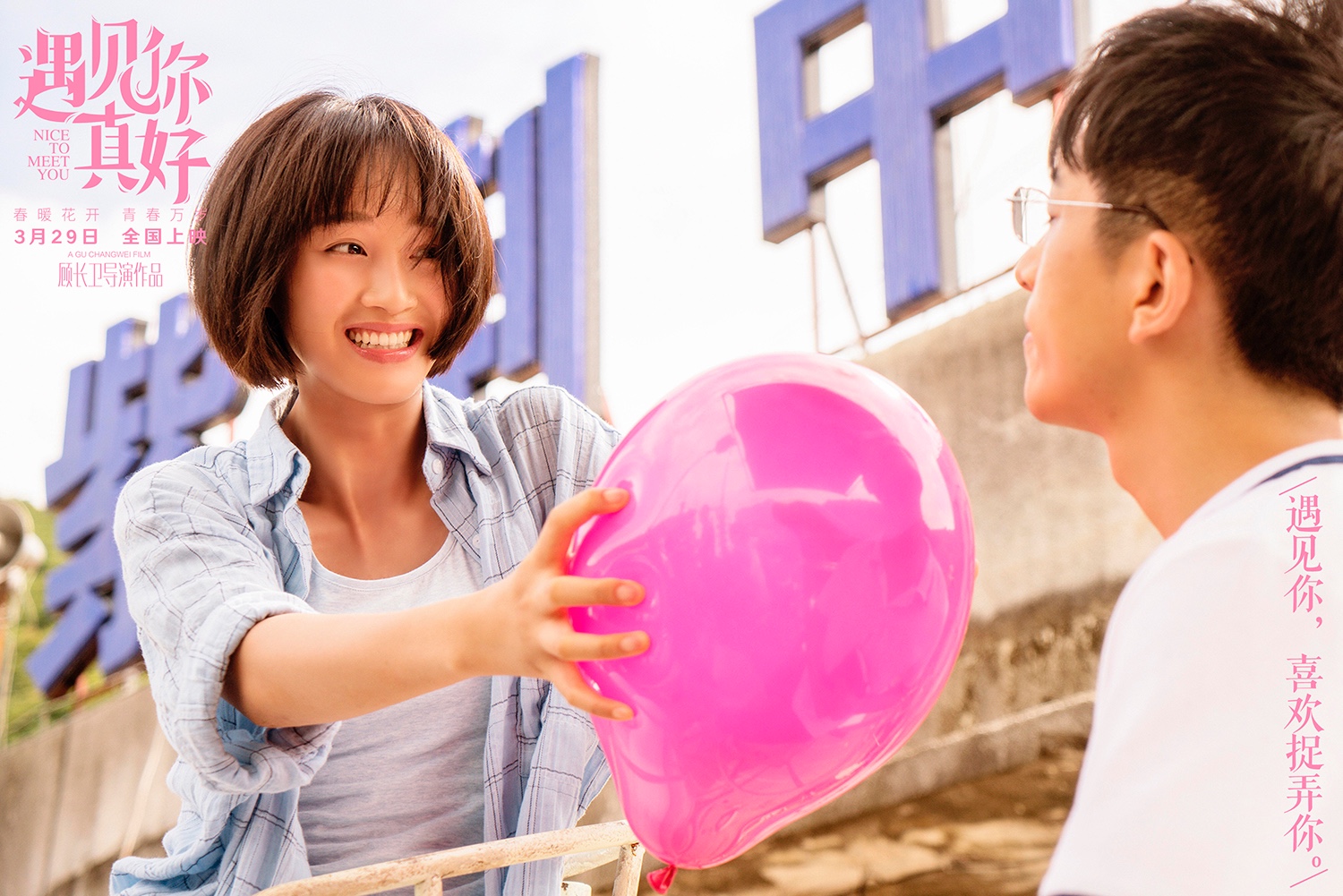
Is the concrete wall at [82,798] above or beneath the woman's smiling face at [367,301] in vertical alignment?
beneath

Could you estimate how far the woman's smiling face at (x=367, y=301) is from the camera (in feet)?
4.96

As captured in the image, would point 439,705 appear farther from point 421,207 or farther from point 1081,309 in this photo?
point 1081,309

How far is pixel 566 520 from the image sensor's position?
1.00 metres

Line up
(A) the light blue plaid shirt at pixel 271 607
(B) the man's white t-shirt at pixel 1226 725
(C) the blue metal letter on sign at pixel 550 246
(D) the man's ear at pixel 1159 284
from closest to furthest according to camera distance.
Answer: (B) the man's white t-shirt at pixel 1226 725, (D) the man's ear at pixel 1159 284, (A) the light blue plaid shirt at pixel 271 607, (C) the blue metal letter on sign at pixel 550 246

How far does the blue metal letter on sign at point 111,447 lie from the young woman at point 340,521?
762cm

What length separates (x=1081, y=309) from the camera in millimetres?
1229

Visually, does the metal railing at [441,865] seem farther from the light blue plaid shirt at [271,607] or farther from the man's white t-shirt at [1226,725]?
the man's white t-shirt at [1226,725]

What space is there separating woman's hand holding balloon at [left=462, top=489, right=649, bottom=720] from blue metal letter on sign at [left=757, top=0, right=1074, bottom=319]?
484 cm

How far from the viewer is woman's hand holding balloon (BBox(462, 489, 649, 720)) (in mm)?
981

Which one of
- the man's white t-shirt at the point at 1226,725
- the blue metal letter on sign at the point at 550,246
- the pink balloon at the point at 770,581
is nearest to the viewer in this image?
the man's white t-shirt at the point at 1226,725

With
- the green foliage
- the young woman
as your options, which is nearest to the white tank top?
the young woman

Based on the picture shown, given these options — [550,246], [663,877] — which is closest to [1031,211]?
[663,877]

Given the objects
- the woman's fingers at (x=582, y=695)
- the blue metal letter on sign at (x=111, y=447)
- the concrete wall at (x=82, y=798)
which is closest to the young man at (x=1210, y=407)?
the woman's fingers at (x=582, y=695)

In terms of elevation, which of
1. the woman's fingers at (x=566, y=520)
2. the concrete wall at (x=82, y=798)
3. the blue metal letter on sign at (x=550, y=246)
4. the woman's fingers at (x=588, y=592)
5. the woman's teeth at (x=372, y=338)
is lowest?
the concrete wall at (x=82, y=798)
